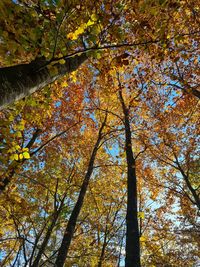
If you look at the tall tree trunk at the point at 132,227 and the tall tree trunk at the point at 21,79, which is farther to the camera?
the tall tree trunk at the point at 132,227

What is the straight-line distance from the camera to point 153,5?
4.06m

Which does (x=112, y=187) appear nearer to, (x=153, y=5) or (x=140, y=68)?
(x=140, y=68)

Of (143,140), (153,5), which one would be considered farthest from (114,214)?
(153,5)

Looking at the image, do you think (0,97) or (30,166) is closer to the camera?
(0,97)

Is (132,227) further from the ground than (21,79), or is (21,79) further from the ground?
(132,227)

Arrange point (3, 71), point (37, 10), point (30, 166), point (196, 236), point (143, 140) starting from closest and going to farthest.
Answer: point (3, 71), point (37, 10), point (30, 166), point (143, 140), point (196, 236)

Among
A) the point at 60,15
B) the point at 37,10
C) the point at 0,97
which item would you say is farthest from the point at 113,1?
the point at 0,97

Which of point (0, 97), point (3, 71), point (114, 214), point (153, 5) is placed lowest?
point (0, 97)

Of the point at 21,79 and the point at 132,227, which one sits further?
the point at 132,227

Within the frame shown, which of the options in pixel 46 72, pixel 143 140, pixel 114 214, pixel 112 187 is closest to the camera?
pixel 46 72

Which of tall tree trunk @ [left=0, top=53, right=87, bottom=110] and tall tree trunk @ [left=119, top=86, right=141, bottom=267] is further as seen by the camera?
tall tree trunk @ [left=119, top=86, right=141, bottom=267]

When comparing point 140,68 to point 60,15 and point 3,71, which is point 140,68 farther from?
point 3,71

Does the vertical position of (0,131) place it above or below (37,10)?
below

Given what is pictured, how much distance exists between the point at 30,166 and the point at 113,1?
8124 millimetres
